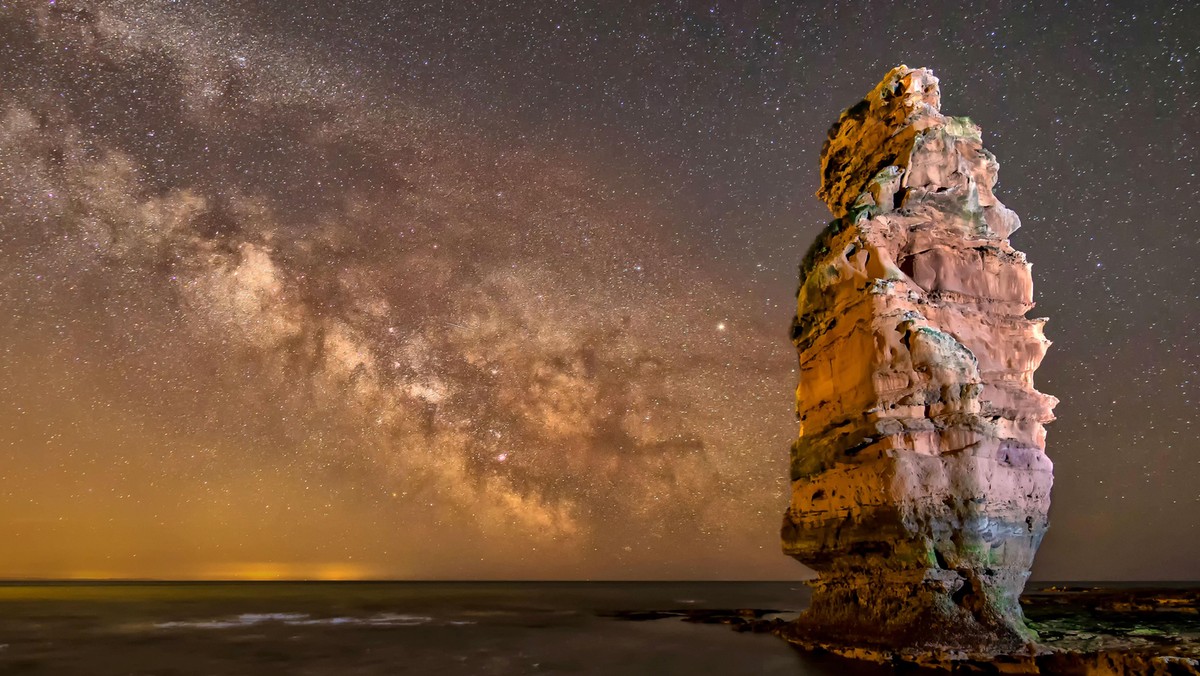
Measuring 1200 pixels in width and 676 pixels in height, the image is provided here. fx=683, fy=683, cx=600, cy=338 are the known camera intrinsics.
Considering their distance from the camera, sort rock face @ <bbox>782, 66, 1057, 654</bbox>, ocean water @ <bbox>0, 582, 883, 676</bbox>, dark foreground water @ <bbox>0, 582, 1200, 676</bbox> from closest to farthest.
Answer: rock face @ <bbox>782, 66, 1057, 654</bbox>
dark foreground water @ <bbox>0, 582, 1200, 676</bbox>
ocean water @ <bbox>0, 582, 883, 676</bbox>

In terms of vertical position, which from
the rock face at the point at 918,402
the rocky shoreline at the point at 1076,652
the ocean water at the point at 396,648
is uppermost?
the rock face at the point at 918,402

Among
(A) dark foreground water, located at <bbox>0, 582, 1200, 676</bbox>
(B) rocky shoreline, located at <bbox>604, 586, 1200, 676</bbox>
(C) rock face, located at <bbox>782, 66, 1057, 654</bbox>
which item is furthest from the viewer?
(A) dark foreground water, located at <bbox>0, 582, 1200, 676</bbox>

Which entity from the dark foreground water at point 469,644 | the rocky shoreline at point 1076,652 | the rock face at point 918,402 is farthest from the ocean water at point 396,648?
the rock face at point 918,402

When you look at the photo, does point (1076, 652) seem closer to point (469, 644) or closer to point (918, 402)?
point (918, 402)

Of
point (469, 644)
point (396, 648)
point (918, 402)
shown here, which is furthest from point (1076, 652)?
point (396, 648)

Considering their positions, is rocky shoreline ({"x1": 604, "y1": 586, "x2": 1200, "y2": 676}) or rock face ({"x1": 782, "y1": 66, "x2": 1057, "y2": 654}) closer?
rocky shoreline ({"x1": 604, "y1": 586, "x2": 1200, "y2": 676})

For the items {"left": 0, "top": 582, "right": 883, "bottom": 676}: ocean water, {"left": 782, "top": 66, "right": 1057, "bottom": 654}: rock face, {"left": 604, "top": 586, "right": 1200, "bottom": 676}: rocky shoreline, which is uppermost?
{"left": 782, "top": 66, "right": 1057, "bottom": 654}: rock face

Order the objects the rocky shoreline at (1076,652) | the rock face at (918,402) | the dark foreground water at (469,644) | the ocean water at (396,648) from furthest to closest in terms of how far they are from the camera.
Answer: the ocean water at (396,648) < the dark foreground water at (469,644) < the rock face at (918,402) < the rocky shoreline at (1076,652)

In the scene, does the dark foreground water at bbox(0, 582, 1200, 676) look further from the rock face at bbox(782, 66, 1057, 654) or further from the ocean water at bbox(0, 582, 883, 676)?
the rock face at bbox(782, 66, 1057, 654)

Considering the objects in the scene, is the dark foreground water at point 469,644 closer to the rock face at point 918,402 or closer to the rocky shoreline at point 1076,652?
the rocky shoreline at point 1076,652

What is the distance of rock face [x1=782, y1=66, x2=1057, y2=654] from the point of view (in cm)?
1633

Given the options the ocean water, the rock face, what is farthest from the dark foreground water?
the rock face

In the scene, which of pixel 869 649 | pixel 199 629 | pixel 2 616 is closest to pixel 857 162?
pixel 869 649

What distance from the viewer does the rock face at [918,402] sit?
16328mm
